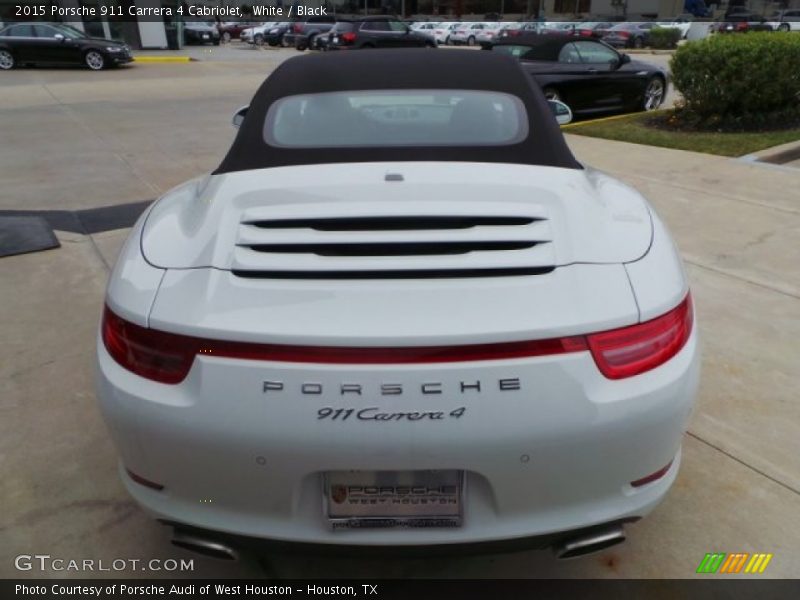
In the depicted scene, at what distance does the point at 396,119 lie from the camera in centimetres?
273

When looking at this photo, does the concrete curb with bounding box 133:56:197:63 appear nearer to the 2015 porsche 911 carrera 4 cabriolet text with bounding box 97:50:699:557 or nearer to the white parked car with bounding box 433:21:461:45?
the white parked car with bounding box 433:21:461:45

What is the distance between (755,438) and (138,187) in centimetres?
625

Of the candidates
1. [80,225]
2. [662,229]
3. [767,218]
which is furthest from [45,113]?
[662,229]

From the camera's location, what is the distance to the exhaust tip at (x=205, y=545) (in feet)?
5.59

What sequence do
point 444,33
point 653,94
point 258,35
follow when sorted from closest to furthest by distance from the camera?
point 653,94
point 258,35
point 444,33

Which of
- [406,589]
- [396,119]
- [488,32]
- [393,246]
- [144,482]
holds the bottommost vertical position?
[488,32]

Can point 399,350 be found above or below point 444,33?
above

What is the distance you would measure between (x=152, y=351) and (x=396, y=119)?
1.55m

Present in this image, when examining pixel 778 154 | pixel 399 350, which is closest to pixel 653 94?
pixel 778 154

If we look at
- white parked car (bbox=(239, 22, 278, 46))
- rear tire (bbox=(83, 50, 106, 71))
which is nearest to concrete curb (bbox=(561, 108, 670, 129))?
rear tire (bbox=(83, 50, 106, 71))

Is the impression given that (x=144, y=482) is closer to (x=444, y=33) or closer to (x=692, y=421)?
(x=692, y=421)

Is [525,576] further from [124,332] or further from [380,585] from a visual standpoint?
[124,332]

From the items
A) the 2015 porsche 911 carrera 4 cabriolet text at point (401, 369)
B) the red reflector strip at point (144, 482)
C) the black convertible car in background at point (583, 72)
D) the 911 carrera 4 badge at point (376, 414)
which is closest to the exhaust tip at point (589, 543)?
the 2015 porsche 911 carrera 4 cabriolet text at point (401, 369)

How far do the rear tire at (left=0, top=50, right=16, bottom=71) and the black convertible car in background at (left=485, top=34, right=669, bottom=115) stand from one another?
697 inches
